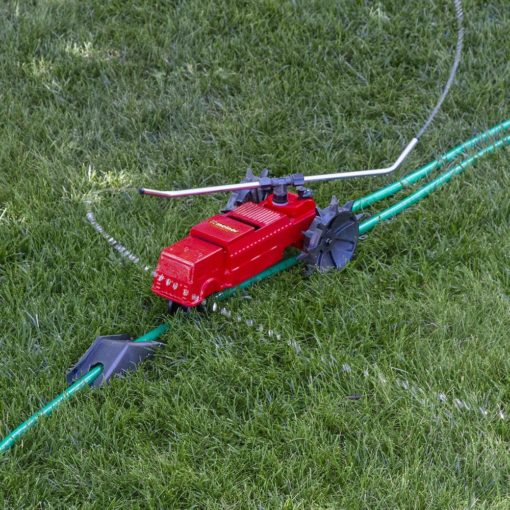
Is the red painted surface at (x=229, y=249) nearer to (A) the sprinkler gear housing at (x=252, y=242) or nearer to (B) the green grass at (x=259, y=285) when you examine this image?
(A) the sprinkler gear housing at (x=252, y=242)

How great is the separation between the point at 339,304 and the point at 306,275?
0.21 meters

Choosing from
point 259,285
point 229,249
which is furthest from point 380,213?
point 229,249

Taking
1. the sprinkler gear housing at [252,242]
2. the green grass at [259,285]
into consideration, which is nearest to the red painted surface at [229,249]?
the sprinkler gear housing at [252,242]

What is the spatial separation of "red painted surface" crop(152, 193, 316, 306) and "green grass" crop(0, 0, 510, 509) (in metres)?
0.14

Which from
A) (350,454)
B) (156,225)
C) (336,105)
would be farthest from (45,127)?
(350,454)

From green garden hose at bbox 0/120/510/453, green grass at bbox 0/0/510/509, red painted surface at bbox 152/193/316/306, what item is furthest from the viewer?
red painted surface at bbox 152/193/316/306

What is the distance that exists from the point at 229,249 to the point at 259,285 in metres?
0.32

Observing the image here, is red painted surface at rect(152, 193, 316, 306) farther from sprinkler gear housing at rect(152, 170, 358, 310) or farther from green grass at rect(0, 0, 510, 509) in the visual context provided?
green grass at rect(0, 0, 510, 509)

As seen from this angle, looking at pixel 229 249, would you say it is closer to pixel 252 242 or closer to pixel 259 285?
pixel 252 242

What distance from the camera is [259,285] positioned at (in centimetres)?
362

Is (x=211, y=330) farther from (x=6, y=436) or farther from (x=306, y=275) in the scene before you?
(x=6, y=436)

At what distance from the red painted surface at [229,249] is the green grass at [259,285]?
0.14m

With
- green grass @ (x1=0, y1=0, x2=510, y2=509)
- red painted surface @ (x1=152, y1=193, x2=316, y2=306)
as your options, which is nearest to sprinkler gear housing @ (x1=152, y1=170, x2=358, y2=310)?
red painted surface @ (x1=152, y1=193, x2=316, y2=306)

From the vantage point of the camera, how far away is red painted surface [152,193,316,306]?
3.28m
